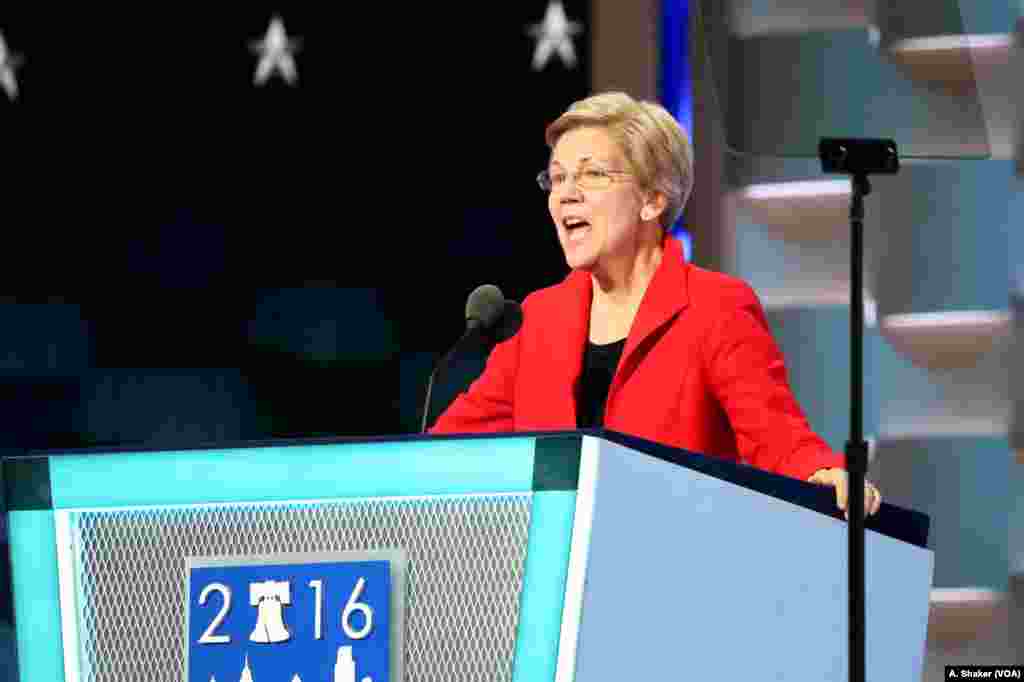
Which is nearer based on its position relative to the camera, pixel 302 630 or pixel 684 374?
pixel 302 630

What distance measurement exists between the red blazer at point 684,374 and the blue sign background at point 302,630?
2.51 ft

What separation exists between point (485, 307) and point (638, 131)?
35 cm

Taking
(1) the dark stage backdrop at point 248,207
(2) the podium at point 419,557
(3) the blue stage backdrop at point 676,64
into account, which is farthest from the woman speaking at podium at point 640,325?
(1) the dark stage backdrop at point 248,207

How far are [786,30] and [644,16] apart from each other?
1.73 meters

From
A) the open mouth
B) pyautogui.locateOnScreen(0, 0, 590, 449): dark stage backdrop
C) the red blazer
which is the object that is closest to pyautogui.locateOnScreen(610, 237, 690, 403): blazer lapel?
the red blazer

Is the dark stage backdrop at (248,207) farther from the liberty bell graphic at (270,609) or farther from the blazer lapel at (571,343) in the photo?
the liberty bell graphic at (270,609)

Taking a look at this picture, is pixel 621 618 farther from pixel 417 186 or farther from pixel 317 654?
pixel 417 186

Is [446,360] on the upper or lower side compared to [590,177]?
lower

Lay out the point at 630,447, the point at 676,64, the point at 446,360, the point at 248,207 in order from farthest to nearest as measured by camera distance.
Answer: the point at 248,207, the point at 676,64, the point at 446,360, the point at 630,447

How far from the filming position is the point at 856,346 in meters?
2.03

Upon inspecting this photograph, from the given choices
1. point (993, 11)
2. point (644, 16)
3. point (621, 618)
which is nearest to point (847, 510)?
point (621, 618)

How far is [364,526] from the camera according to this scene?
5.70ft

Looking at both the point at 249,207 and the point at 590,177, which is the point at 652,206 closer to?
the point at 590,177

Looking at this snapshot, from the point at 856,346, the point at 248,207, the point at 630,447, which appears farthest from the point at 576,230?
the point at 248,207
